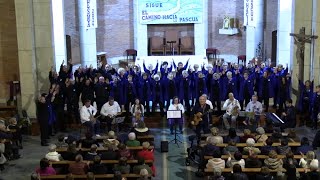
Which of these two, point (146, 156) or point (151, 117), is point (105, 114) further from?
point (146, 156)

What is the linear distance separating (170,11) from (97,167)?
16.4m

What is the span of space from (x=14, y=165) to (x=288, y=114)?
867 centimetres

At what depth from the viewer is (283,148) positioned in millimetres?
13352

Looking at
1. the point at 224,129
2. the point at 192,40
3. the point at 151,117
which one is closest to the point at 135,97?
the point at 151,117

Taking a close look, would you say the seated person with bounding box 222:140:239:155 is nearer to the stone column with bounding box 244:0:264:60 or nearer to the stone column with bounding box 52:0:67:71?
the stone column with bounding box 52:0:67:71

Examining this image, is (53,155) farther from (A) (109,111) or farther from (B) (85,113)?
(A) (109,111)

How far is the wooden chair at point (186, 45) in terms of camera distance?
28.0 meters

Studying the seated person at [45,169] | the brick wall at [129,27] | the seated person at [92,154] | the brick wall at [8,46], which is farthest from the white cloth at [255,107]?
the brick wall at [129,27]

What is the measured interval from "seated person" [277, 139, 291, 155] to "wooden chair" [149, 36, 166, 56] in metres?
15.1

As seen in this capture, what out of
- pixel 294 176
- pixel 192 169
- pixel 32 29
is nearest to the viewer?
pixel 294 176

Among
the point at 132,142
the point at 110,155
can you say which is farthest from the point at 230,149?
the point at 110,155

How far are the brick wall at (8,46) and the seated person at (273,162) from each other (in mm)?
11076

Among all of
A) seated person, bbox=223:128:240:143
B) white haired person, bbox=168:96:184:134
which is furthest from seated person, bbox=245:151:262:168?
white haired person, bbox=168:96:184:134

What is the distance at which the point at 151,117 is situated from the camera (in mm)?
19156
